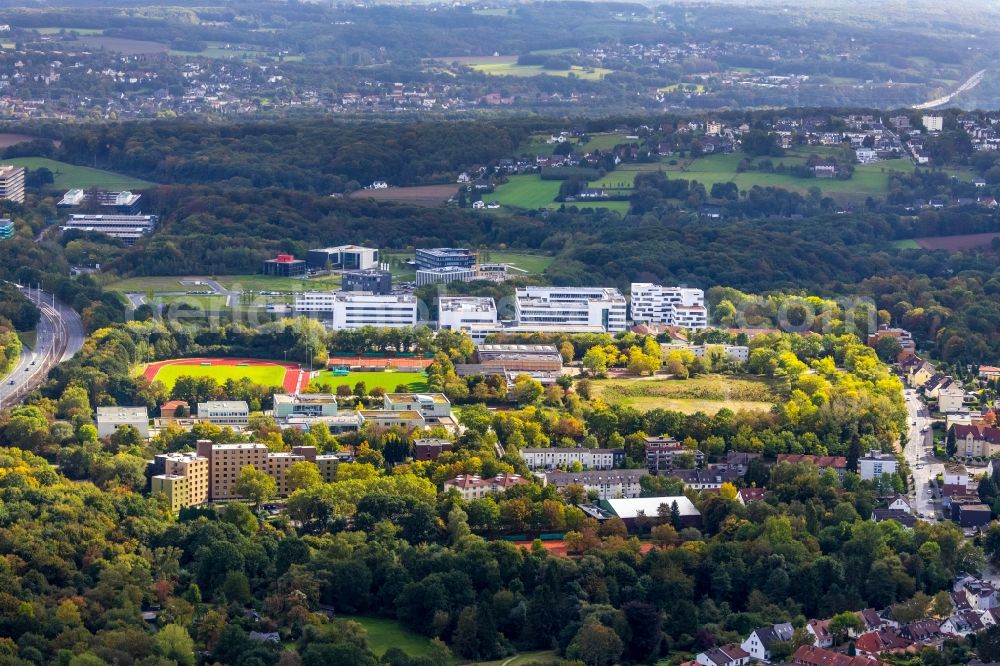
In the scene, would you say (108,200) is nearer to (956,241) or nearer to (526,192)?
(526,192)

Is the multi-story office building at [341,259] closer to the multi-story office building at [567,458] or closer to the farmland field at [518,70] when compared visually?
the multi-story office building at [567,458]

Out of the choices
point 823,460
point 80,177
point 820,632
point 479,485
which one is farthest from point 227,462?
point 80,177

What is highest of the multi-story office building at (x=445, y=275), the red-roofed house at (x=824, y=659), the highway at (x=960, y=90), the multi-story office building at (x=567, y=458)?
the red-roofed house at (x=824, y=659)

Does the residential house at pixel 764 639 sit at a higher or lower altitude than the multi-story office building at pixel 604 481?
higher

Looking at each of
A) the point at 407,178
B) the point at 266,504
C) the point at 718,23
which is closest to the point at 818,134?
the point at 407,178

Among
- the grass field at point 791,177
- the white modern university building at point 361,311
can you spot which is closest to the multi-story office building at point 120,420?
the white modern university building at point 361,311

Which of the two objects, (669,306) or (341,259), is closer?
(669,306)

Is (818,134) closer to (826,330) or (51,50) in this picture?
(826,330)
